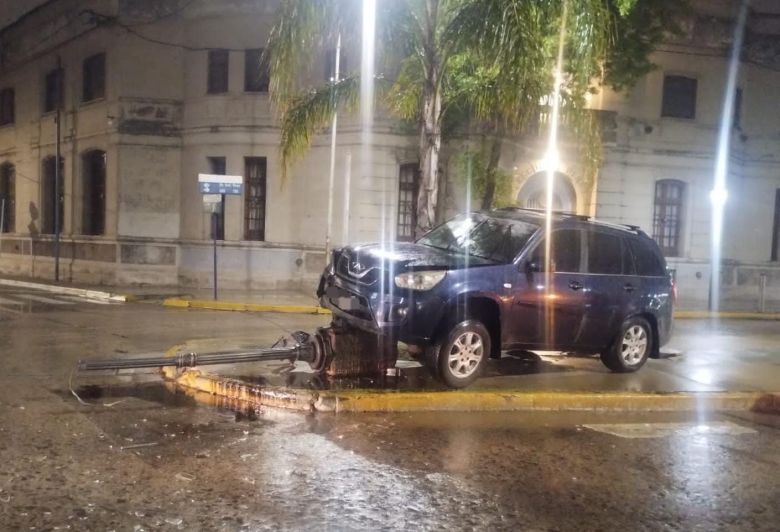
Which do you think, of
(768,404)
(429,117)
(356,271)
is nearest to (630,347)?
(768,404)

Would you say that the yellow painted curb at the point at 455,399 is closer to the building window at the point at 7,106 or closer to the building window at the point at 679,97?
the building window at the point at 679,97

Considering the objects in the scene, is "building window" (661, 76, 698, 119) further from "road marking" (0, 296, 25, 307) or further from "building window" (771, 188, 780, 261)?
"road marking" (0, 296, 25, 307)

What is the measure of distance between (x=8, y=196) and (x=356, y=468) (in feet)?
84.3

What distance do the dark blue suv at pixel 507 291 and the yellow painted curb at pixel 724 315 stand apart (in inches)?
331

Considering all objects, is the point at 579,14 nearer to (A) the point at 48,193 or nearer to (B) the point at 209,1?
(B) the point at 209,1

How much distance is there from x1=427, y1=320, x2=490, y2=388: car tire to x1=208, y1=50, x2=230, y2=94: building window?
48.2 ft

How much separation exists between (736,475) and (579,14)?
675 cm

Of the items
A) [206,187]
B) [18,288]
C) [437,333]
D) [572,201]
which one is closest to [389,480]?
[437,333]

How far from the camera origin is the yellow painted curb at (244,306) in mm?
15492

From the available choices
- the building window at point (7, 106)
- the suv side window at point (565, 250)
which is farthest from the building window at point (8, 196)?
the suv side window at point (565, 250)

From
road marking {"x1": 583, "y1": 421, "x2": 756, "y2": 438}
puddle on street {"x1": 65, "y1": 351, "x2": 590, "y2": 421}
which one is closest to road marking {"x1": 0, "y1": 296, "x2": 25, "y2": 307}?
puddle on street {"x1": 65, "y1": 351, "x2": 590, "y2": 421}

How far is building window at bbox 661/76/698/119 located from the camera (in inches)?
801

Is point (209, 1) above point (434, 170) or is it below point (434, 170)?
above

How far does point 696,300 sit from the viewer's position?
68.2 feet
